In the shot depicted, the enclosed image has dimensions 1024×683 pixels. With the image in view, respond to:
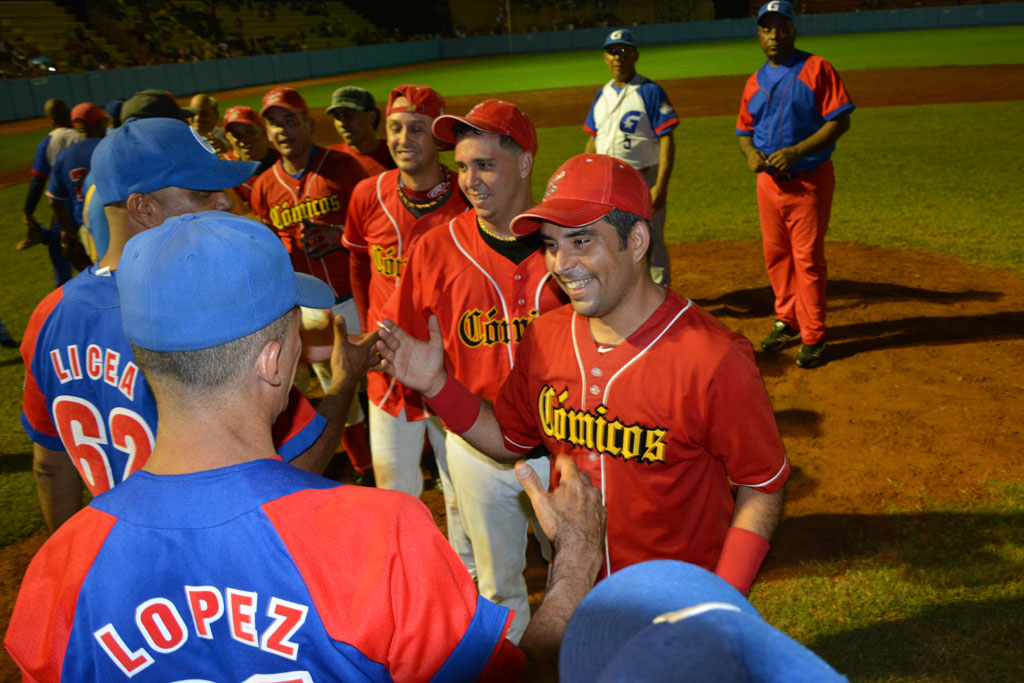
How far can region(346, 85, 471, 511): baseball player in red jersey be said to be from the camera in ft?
15.5

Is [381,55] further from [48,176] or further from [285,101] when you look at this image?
[285,101]

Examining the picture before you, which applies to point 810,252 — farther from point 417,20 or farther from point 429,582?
point 417,20

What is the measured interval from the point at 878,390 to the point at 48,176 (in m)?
9.30

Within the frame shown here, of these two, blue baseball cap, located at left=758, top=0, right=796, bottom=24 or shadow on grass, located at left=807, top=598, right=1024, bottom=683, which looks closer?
shadow on grass, located at left=807, top=598, right=1024, bottom=683

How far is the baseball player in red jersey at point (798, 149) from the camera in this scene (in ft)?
21.8

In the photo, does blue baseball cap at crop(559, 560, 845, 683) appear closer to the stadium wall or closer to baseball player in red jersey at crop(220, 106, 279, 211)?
baseball player in red jersey at crop(220, 106, 279, 211)

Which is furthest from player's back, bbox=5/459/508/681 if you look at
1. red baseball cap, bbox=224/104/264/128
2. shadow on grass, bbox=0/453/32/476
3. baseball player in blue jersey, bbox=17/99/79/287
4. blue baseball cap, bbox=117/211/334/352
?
baseball player in blue jersey, bbox=17/99/79/287

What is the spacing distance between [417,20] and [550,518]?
5884 cm

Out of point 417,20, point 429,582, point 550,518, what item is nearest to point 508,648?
point 429,582

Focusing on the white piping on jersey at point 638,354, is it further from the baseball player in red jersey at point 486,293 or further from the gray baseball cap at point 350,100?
the gray baseball cap at point 350,100

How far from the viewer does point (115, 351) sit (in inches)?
97.7

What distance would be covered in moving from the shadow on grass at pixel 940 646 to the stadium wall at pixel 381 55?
110 feet

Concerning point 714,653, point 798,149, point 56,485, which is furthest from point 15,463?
point 714,653

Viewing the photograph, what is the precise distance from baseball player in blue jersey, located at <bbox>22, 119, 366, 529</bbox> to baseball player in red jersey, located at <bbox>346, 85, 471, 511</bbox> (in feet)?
6.68
